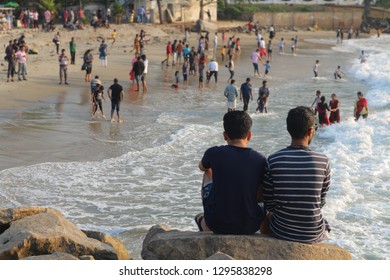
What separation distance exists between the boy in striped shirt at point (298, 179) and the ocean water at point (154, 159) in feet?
13.8

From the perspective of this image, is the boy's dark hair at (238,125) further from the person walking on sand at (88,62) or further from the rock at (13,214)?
the person walking on sand at (88,62)

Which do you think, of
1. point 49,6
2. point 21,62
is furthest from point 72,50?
point 49,6

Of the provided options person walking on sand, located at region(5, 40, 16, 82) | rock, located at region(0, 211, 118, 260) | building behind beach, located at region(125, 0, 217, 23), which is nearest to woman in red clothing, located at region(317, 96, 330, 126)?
person walking on sand, located at region(5, 40, 16, 82)

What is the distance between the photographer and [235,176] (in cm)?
544

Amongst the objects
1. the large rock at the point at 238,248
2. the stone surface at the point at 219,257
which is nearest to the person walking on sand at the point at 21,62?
the large rock at the point at 238,248

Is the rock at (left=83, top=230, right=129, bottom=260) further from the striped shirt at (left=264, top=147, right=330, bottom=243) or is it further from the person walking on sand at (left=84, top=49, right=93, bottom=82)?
the person walking on sand at (left=84, top=49, right=93, bottom=82)

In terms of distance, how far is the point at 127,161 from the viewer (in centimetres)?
1497

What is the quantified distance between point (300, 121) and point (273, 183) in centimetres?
55

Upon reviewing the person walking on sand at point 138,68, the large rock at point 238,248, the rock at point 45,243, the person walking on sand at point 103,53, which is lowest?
the rock at point 45,243

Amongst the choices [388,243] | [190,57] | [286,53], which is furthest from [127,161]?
[286,53]

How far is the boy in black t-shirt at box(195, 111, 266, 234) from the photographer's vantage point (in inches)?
214

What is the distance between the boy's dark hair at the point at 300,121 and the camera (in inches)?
209
